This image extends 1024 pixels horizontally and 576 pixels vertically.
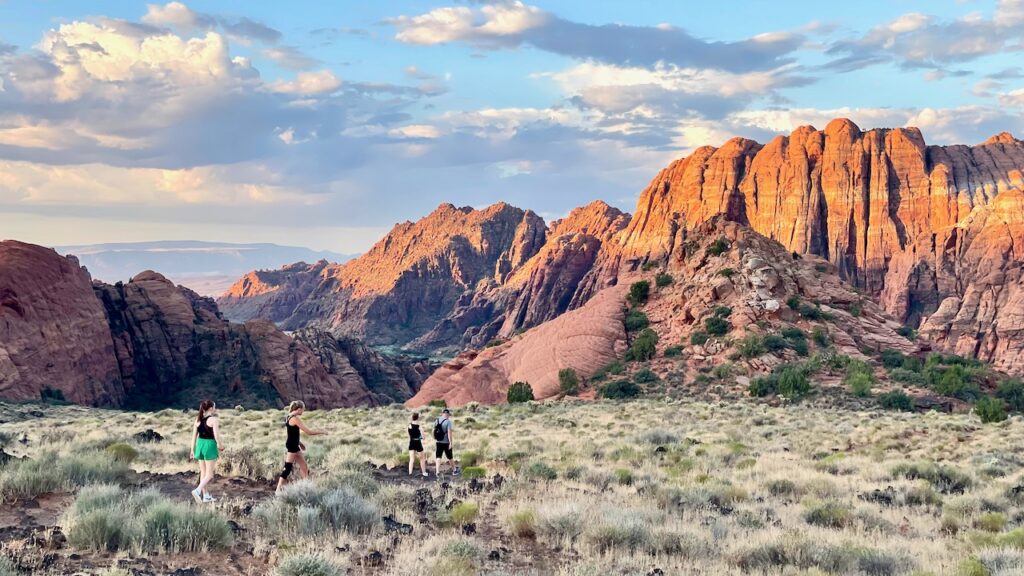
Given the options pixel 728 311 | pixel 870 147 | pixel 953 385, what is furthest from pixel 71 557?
pixel 870 147

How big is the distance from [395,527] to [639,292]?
53.7m

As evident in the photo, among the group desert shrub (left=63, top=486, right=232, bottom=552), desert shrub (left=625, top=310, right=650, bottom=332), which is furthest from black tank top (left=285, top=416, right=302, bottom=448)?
desert shrub (left=625, top=310, right=650, bottom=332)

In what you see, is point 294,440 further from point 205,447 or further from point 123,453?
point 123,453

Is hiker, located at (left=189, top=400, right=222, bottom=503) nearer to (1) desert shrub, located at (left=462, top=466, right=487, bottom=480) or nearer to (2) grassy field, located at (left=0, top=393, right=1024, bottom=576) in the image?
(2) grassy field, located at (left=0, top=393, right=1024, bottom=576)

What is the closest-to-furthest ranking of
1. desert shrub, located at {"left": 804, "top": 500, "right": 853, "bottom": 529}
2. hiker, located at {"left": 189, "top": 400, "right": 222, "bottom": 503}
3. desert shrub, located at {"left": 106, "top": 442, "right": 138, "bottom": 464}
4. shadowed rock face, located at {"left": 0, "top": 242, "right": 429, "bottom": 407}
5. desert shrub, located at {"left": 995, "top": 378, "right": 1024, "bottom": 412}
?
desert shrub, located at {"left": 804, "top": 500, "right": 853, "bottom": 529}, hiker, located at {"left": 189, "top": 400, "right": 222, "bottom": 503}, desert shrub, located at {"left": 106, "top": 442, "right": 138, "bottom": 464}, desert shrub, located at {"left": 995, "top": 378, "right": 1024, "bottom": 412}, shadowed rock face, located at {"left": 0, "top": 242, "right": 429, "bottom": 407}

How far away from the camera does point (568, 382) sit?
52.7 m

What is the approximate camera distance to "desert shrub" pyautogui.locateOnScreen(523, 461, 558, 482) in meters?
16.5

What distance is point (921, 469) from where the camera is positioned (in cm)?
1752

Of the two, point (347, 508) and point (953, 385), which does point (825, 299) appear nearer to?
point (953, 385)

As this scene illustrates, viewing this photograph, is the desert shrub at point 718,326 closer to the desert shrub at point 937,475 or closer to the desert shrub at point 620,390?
the desert shrub at point 620,390

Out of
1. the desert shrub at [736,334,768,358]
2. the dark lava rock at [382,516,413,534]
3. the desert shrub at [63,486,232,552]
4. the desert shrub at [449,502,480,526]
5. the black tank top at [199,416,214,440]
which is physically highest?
the black tank top at [199,416,214,440]

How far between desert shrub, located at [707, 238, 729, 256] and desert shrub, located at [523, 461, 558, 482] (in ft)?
153

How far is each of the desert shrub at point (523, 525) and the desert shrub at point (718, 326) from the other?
44.6 meters

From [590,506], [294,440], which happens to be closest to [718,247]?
[590,506]
